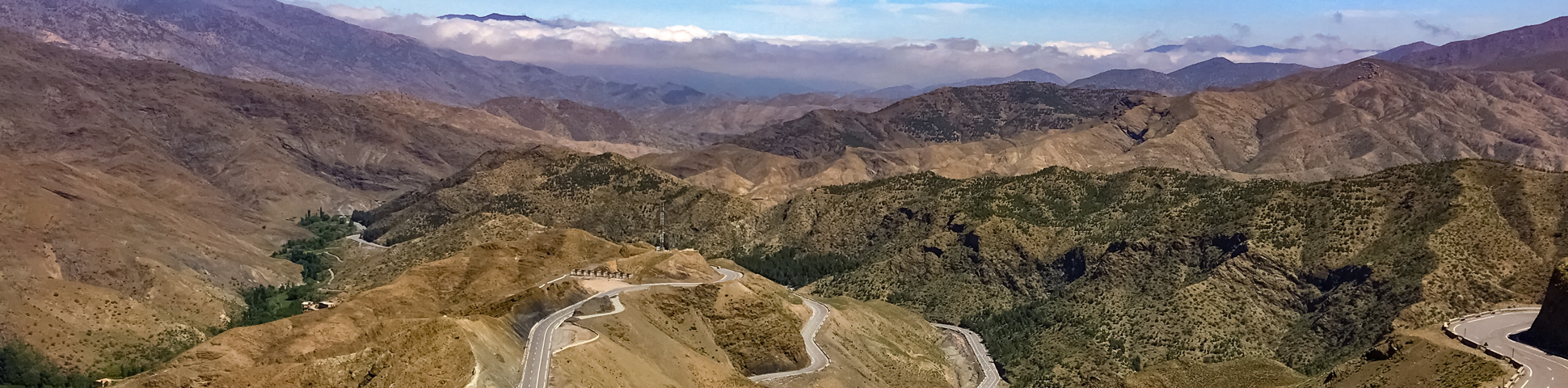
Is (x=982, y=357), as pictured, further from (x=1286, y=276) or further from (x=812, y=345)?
(x=1286, y=276)

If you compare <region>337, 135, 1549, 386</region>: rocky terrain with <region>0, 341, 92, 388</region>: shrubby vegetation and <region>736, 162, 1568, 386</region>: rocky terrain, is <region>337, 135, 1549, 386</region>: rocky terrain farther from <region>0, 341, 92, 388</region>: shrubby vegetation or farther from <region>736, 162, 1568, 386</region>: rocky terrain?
<region>0, 341, 92, 388</region>: shrubby vegetation

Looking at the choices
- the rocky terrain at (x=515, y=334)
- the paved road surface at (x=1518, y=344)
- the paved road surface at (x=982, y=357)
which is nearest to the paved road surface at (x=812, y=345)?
the rocky terrain at (x=515, y=334)

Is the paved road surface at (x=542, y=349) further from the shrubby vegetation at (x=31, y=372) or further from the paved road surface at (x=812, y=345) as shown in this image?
the shrubby vegetation at (x=31, y=372)

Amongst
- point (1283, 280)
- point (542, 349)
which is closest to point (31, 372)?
point (542, 349)

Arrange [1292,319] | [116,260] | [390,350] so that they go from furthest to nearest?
[116,260], [1292,319], [390,350]

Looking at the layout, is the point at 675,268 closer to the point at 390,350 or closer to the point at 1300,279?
the point at 390,350

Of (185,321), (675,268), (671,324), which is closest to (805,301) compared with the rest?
(675,268)
